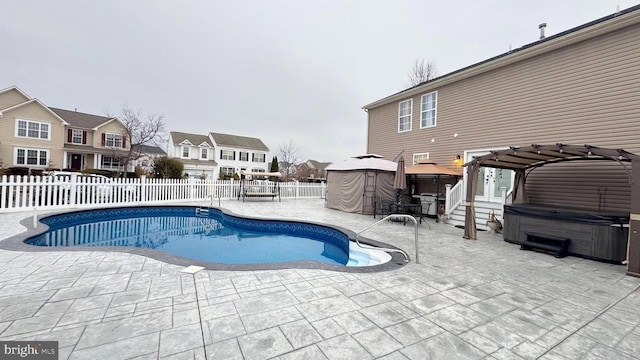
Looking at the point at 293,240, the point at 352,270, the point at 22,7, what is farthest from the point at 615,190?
the point at 22,7

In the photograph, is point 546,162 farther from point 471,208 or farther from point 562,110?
Result: point 471,208

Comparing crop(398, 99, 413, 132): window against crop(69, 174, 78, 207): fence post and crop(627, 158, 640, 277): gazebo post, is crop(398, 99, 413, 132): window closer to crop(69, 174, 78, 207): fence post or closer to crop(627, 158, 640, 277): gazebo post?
crop(627, 158, 640, 277): gazebo post

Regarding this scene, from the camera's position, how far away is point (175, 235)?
748 cm

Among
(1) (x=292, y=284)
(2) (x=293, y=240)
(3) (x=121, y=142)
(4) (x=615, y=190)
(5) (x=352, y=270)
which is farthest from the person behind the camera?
(3) (x=121, y=142)

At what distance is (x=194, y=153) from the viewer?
104 ft

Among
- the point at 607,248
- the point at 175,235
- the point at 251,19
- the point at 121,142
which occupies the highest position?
the point at 251,19

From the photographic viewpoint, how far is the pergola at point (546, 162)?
13.8 ft

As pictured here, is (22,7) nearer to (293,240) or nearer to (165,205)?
(165,205)

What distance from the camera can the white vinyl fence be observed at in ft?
26.5

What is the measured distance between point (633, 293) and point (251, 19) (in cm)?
1266

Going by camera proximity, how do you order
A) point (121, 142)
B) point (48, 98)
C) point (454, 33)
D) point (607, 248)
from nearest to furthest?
1. point (607, 248)
2. point (454, 33)
3. point (48, 98)
4. point (121, 142)

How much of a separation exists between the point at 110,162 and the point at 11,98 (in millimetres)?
7624

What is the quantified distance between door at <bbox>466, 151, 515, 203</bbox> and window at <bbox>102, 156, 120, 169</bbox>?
29.2 meters

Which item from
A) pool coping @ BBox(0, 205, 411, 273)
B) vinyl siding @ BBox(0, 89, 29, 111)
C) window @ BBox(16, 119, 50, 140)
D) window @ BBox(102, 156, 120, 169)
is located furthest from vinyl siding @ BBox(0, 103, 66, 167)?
pool coping @ BBox(0, 205, 411, 273)
